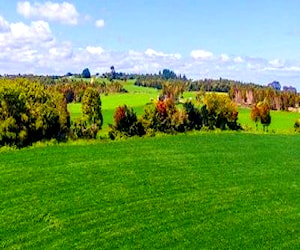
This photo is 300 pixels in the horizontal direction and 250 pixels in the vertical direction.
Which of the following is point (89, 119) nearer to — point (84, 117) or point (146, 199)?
point (84, 117)

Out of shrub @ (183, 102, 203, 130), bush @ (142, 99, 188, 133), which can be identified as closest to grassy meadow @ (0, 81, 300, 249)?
bush @ (142, 99, 188, 133)

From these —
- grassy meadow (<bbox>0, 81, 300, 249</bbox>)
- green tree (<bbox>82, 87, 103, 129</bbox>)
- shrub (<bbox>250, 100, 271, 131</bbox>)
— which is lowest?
grassy meadow (<bbox>0, 81, 300, 249</bbox>)

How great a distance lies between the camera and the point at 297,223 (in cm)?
2972

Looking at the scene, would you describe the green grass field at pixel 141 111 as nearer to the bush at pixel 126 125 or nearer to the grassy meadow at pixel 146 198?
the bush at pixel 126 125

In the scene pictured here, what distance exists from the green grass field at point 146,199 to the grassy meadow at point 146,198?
58mm

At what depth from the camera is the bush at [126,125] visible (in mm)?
59688

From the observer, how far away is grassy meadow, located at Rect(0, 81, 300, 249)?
25922 mm

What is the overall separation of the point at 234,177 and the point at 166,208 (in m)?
11.0

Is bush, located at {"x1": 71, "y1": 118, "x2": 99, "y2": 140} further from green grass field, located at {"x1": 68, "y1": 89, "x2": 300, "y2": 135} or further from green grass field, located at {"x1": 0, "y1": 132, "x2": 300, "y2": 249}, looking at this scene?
green grass field, located at {"x1": 68, "y1": 89, "x2": 300, "y2": 135}

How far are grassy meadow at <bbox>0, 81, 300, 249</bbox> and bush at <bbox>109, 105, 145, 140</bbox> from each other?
890 cm

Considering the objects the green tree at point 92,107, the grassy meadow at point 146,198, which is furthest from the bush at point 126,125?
the green tree at point 92,107

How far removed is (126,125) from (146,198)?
1135 inches

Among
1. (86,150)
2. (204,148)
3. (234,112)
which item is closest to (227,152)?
(204,148)

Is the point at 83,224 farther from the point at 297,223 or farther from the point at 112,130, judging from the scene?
the point at 112,130
